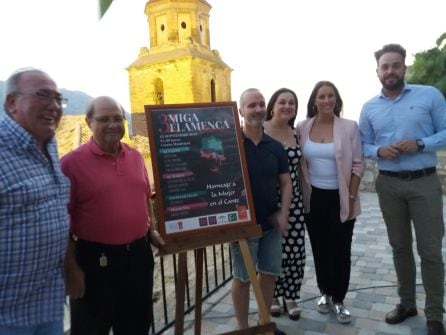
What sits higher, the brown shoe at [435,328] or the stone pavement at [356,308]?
the brown shoe at [435,328]

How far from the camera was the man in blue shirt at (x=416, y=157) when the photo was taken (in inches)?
110

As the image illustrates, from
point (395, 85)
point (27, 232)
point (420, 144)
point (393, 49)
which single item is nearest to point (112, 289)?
point (27, 232)

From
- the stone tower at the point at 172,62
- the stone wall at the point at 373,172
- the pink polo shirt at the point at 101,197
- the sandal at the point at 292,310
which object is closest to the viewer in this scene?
the pink polo shirt at the point at 101,197

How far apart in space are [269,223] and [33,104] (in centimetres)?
175

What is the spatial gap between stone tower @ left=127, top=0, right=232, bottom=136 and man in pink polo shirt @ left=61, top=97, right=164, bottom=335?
87.3ft

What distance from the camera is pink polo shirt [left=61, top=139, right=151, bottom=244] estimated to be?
201 centimetres

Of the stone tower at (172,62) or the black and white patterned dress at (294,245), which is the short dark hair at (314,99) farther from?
the stone tower at (172,62)

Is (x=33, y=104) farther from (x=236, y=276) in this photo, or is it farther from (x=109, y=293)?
(x=236, y=276)

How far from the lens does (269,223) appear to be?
107 inches

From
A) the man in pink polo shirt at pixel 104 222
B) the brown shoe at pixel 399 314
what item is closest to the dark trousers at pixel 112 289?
the man in pink polo shirt at pixel 104 222

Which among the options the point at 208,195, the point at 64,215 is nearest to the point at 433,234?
the point at 208,195

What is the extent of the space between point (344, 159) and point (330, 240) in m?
0.72

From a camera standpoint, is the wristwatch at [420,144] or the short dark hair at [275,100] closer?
the wristwatch at [420,144]

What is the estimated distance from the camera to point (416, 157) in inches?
111
